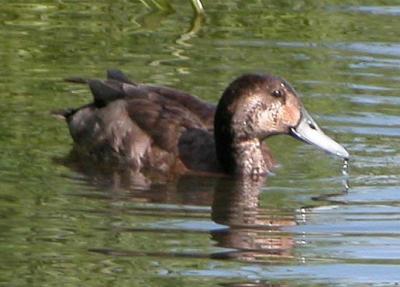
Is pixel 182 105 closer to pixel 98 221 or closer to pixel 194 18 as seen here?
pixel 98 221

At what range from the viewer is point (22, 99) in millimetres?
→ 12320

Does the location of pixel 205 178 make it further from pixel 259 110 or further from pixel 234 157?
pixel 259 110

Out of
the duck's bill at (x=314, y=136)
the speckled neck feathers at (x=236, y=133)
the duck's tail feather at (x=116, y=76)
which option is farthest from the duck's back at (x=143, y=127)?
the duck's bill at (x=314, y=136)

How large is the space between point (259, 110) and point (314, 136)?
1.36ft

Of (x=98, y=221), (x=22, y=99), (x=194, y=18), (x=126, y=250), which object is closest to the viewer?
(x=126, y=250)

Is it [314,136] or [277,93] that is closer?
[314,136]

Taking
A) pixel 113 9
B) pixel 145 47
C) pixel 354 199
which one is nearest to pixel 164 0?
pixel 113 9

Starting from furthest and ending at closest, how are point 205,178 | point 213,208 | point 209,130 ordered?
point 209,130, point 205,178, point 213,208

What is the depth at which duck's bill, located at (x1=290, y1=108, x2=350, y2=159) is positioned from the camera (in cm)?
1090

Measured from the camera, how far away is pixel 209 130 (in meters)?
11.5

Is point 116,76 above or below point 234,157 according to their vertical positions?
above

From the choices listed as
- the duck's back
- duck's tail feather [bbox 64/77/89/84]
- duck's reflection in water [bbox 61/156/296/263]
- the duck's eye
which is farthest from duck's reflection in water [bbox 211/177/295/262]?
duck's tail feather [bbox 64/77/89/84]

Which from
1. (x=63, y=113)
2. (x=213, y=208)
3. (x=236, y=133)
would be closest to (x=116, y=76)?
(x=63, y=113)

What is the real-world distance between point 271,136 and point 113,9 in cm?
413
